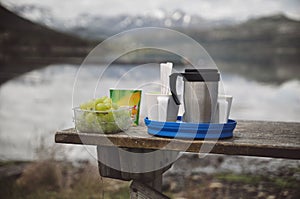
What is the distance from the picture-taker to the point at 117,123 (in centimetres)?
176

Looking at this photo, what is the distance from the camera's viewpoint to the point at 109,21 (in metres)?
4.33

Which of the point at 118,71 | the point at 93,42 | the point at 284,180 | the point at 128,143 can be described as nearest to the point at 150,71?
the point at 118,71

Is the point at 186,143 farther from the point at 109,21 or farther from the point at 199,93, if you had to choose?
the point at 109,21

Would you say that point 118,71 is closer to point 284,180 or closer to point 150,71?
point 150,71

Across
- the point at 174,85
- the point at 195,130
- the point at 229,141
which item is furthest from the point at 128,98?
the point at 229,141

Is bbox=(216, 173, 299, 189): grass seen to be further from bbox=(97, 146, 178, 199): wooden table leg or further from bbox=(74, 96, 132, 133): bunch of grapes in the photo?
bbox=(74, 96, 132, 133): bunch of grapes

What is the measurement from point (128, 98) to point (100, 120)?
0.20 meters

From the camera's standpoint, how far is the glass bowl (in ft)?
5.71

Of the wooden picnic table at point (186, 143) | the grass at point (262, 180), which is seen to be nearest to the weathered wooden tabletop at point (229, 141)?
the wooden picnic table at point (186, 143)

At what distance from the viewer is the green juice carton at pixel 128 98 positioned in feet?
6.24

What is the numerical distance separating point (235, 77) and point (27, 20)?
6.26ft

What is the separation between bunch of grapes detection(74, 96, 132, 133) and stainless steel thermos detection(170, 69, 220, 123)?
0.71 ft

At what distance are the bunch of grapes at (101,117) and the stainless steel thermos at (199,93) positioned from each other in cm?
22

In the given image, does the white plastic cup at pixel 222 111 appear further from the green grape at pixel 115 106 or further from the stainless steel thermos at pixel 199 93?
the green grape at pixel 115 106
